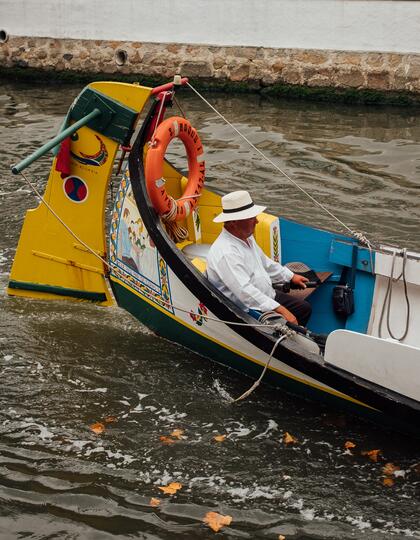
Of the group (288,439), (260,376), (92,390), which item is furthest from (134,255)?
(288,439)

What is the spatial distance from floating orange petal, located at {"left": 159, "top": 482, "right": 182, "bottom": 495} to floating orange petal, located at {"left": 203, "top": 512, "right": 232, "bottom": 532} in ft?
1.11

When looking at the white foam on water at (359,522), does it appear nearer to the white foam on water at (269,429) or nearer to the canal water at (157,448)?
the canal water at (157,448)

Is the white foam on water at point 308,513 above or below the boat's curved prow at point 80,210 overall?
below

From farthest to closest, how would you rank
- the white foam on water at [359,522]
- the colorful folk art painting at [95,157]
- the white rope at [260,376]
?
the colorful folk art painting at [95,157] → the white rope at [260,376] → the white foam on water at [359,522]

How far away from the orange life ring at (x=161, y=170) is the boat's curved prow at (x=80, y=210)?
0.31 m

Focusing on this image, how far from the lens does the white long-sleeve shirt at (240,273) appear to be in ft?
24.0

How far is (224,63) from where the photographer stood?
57.0ft

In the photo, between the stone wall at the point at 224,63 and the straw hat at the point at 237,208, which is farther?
the stone wall at the point at 224,63

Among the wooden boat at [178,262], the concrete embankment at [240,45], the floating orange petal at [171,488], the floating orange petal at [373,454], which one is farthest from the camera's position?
the concrete embankment at [240,45]

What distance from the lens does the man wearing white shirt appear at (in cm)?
733

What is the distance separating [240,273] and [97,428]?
158cm

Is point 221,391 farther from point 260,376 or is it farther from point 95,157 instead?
point 95,157

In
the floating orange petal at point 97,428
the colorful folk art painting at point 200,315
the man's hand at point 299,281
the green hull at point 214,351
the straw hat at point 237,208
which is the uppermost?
the straw hat at point 237,208

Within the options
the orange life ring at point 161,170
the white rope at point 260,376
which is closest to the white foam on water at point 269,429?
the white rope at point 260,376
